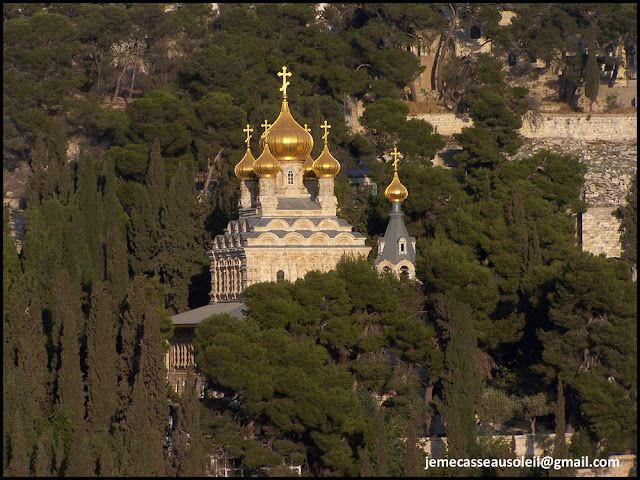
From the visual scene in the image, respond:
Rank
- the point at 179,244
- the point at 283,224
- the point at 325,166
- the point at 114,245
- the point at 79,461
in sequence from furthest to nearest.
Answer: the point at 179,244 → the point at 114,245 → the point at 325,166 → the point at 283,224 → the point at 79,461

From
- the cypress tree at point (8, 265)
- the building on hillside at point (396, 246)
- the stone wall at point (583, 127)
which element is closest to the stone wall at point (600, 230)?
the stone wall at point (583, 127)

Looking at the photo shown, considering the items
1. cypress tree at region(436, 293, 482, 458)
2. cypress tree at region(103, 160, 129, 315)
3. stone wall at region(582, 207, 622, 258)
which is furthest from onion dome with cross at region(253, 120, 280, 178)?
stone wall at region(582, 207, 622, 258)

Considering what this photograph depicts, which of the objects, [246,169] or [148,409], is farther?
[246,169]

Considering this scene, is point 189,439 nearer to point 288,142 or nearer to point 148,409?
point 148,409

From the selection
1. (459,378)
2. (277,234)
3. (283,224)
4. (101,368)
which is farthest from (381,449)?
(283,224)

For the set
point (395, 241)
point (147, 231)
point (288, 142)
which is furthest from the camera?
point (147, 231)

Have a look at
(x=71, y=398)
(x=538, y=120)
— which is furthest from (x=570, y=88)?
(x=71, y=398)

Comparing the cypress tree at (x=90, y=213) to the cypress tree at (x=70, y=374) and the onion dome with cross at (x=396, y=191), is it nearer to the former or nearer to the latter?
the cypress tree at (x=70, y=374)

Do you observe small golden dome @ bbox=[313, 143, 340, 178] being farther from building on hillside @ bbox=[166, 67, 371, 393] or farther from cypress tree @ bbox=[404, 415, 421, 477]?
cypress tree @ bbox=[404, 415, 421, 477]
